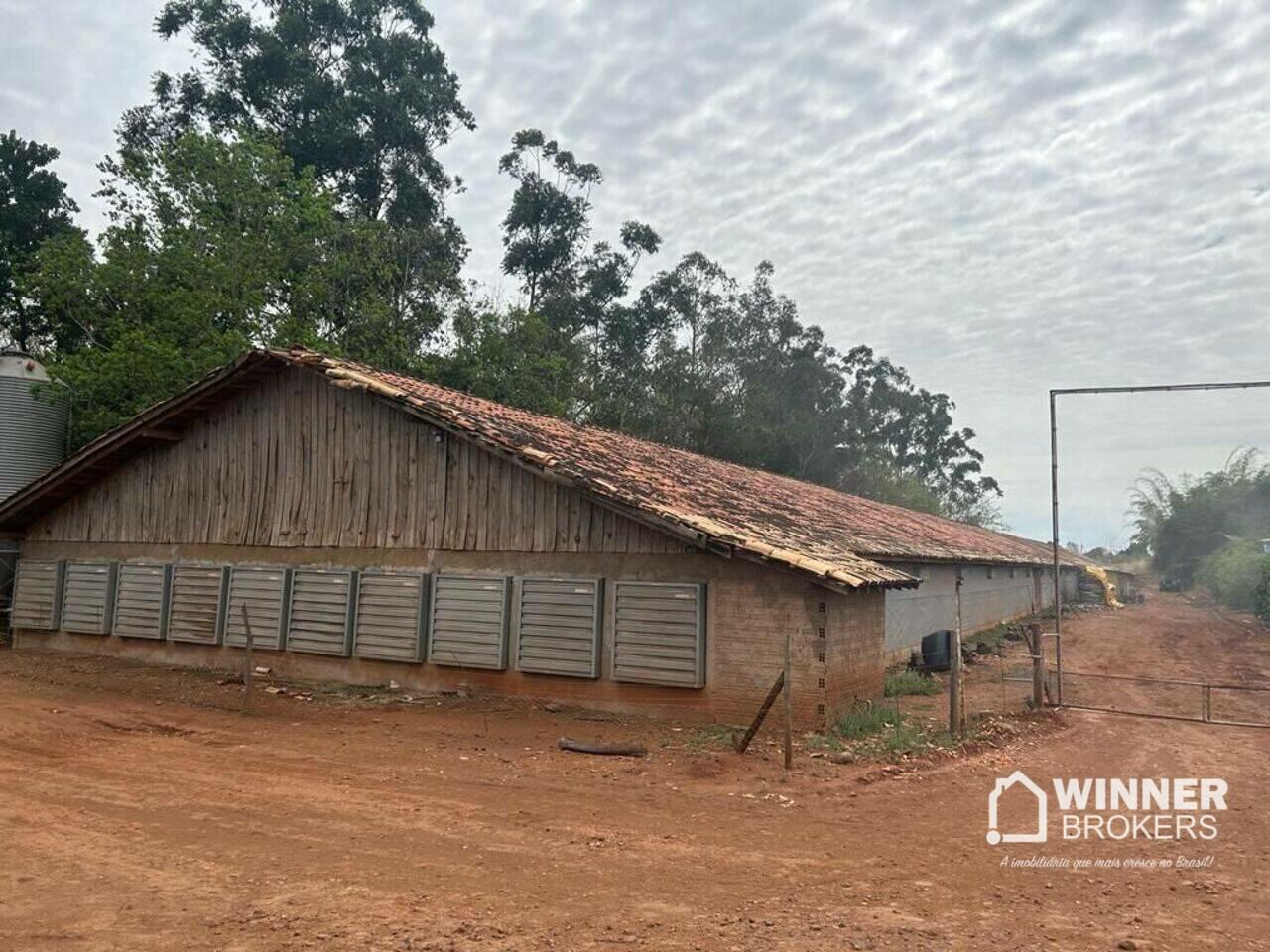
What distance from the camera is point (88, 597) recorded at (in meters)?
17.0

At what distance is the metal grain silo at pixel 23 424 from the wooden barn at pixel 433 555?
10.7 feet

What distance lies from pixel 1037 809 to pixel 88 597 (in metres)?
17.5

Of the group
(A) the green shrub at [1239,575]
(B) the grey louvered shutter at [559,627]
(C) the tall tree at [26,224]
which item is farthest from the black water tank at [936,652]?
(C) the tall tree at [26,224]

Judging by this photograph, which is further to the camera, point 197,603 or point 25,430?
point 25,430

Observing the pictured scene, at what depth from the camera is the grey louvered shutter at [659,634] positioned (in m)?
11.2

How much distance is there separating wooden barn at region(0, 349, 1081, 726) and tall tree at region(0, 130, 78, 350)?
1553 cm

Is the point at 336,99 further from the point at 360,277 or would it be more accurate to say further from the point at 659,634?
the point at 659,634

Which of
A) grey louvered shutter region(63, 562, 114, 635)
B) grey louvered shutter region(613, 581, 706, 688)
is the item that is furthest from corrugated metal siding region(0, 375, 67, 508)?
grey louvered shutter region(613, 581, 706, 688)

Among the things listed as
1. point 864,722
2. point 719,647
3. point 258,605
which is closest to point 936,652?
point 864,722

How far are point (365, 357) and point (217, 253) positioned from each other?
17.3 feet

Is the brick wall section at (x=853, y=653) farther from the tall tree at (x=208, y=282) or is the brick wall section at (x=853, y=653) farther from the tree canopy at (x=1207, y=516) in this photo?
the tree canopy at (x=1207, y=516)

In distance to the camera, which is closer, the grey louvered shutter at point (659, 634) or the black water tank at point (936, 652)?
the grey louvered shutter at point (659, 634)
